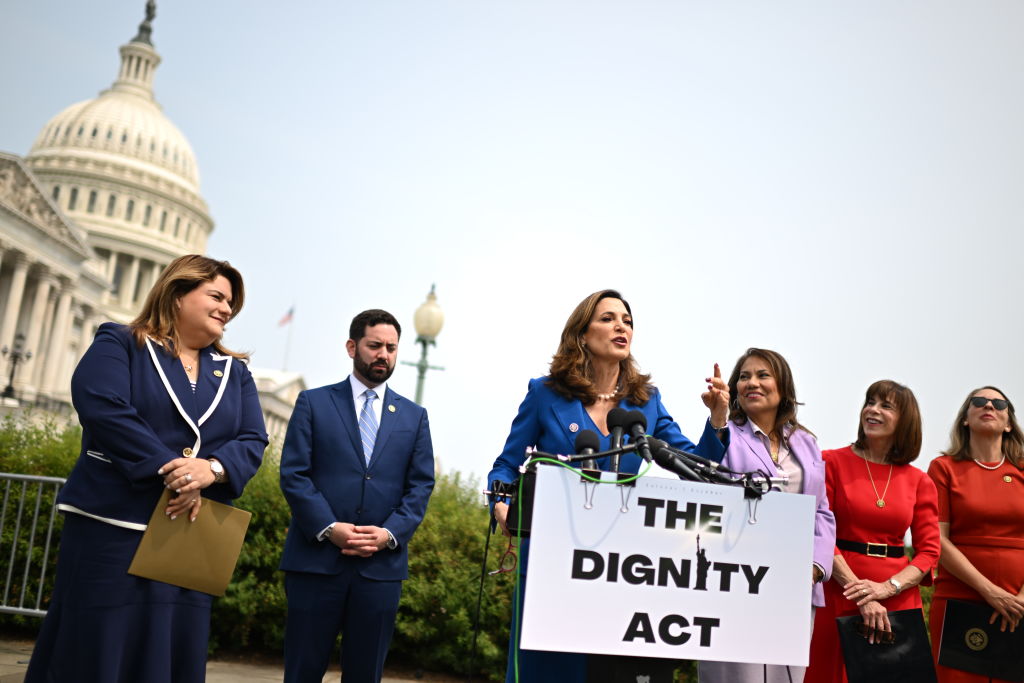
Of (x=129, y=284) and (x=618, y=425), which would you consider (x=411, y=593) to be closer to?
(x=618, y=425)

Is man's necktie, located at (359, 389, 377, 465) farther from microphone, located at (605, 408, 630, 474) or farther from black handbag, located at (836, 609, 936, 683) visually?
black handbag, located at (836, 609, 936, 683)

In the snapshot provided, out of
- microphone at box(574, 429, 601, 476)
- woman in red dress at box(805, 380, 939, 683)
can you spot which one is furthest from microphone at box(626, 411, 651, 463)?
woman in red dress at box(805, 380, 939, 683)

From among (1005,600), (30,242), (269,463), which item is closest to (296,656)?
(1005,600)

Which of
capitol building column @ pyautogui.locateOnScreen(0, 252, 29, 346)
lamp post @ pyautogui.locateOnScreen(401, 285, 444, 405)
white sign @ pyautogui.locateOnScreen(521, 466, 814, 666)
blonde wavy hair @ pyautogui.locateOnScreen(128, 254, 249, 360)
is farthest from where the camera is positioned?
capitol building column @ pyautogui.locateOnScreen(0, 252, 29, 346)

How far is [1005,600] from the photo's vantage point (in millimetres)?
4926

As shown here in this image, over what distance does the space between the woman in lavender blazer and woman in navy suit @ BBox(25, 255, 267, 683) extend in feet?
7.92

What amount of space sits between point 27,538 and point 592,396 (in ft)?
19.3

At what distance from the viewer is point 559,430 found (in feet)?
13.8

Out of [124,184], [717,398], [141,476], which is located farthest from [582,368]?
[124,184]

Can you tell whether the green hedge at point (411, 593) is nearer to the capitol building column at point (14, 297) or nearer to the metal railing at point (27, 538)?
the metal railing at point (27, 538)

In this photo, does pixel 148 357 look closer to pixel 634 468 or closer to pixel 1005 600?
pixel 634 468

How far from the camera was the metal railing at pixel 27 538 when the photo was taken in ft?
24.6

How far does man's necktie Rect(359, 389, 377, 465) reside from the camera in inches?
202

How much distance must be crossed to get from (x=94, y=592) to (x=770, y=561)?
2616 millimetres
